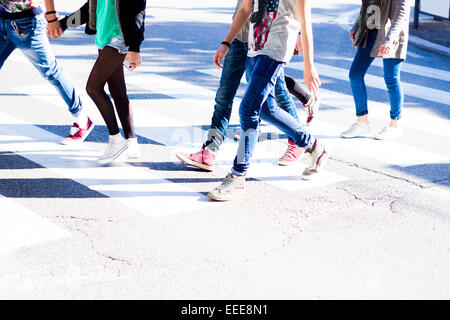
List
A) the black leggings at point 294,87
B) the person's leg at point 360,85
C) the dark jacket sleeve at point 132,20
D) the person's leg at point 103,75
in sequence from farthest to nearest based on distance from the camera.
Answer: the person's leg at point 360,85
the black leggings at point 294,87
the person's leg at point 103,75
the dark jacket sleeve at point 132,20

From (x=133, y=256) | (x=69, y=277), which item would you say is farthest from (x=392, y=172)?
(x=69, y=277)

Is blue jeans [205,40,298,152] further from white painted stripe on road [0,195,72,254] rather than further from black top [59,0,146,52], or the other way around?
white painted stripe on road [0,195,72,254]

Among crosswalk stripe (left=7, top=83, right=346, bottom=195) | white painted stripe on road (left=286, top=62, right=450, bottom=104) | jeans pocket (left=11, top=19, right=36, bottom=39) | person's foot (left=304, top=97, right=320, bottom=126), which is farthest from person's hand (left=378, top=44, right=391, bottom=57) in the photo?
jeans pocket (left=11, top=19, right=36, bottom=39)

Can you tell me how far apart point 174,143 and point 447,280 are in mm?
3053

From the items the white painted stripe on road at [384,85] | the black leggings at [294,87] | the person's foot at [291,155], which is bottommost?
the white painted stripe on road at [384,85]

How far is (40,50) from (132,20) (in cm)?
116

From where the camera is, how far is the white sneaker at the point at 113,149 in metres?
5.78

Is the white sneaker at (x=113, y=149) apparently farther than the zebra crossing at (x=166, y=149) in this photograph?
Yes

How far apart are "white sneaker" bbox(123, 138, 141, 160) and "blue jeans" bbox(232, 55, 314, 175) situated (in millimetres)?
1064

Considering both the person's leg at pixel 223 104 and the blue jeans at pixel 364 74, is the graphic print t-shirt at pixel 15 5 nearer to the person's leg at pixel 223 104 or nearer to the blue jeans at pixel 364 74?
the person's leg at pixel 223 104

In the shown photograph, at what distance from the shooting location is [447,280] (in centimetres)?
396

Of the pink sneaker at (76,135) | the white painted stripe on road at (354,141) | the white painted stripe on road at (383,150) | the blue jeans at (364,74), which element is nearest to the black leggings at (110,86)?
the pink sneaker at (76,135)

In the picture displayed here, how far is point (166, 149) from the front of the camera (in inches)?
245

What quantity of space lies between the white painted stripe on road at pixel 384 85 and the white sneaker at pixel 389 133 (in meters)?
1.74
